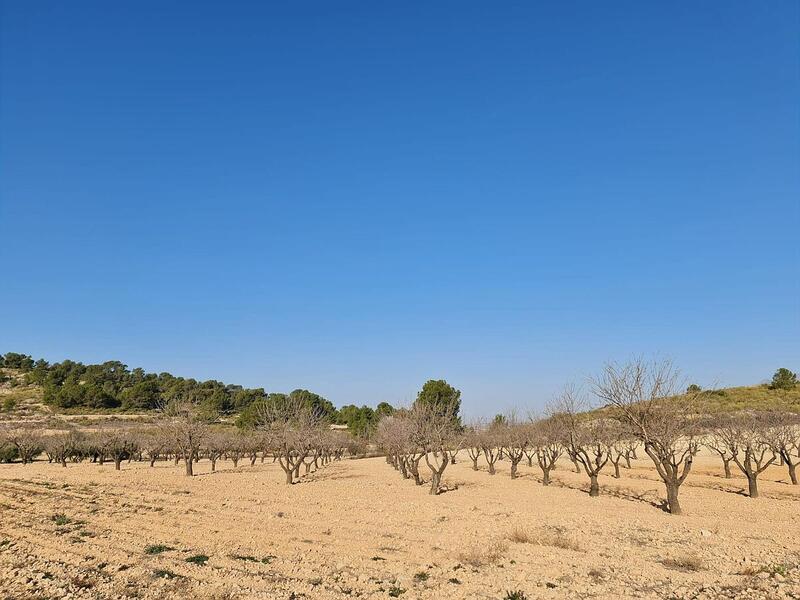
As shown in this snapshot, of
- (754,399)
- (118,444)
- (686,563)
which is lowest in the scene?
(118,444)

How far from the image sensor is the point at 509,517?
73.6 feet

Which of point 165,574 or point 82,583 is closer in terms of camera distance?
point 82,583

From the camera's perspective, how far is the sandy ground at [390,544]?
1232cm

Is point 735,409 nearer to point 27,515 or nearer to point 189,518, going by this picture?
point 189,518

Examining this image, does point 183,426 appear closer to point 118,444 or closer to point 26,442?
point 118,444

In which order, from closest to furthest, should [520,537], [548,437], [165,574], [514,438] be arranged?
[165,574] < [520,537] < [548,437] < [514,438]

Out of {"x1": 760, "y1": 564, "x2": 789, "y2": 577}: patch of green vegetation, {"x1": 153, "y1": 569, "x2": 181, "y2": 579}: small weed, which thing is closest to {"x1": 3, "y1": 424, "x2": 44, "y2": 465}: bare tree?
{"x1": 153, "y1": 569, "x2": 181, "y2": 579}: small weed

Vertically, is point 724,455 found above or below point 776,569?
above

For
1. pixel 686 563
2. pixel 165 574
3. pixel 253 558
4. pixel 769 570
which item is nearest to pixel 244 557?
pixel 253 558

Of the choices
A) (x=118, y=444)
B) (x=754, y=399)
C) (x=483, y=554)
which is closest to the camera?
(x=483, y=554)

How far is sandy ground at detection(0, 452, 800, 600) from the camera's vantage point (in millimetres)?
12320

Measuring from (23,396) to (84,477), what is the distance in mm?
99892

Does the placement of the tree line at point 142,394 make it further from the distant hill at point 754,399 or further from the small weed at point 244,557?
the small weed at point 244,557

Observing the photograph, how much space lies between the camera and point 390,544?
17.3m
